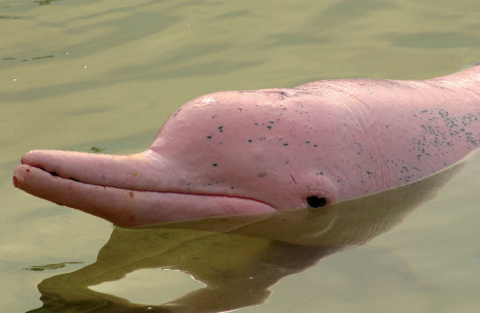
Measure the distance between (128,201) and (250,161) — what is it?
774 mm

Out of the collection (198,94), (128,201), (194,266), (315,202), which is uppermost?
(198,94)

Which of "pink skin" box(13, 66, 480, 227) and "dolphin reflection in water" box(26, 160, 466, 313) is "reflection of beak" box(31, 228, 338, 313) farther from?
"pink skin" box(13, 66, 480, 227)

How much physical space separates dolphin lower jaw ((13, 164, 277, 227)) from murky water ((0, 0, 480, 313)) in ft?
0.51

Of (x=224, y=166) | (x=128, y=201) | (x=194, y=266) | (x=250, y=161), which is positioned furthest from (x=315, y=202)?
(x=128, y=201)

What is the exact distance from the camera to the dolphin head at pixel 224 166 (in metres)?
3.65

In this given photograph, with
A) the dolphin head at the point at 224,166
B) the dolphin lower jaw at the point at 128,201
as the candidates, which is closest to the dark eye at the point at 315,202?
the dolphin head at the point at 224,166

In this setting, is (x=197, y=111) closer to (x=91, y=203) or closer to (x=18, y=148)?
(x=91, y=203)

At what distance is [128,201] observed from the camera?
3615 mm

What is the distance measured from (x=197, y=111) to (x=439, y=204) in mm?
1698

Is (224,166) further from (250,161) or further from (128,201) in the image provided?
(128,201)

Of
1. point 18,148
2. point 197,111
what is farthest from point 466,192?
point 18,148

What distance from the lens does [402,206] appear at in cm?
414

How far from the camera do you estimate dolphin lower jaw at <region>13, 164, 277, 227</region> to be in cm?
335

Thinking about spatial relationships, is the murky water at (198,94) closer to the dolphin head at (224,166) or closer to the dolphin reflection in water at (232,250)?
the dolphin reflection in water at (232,250)
